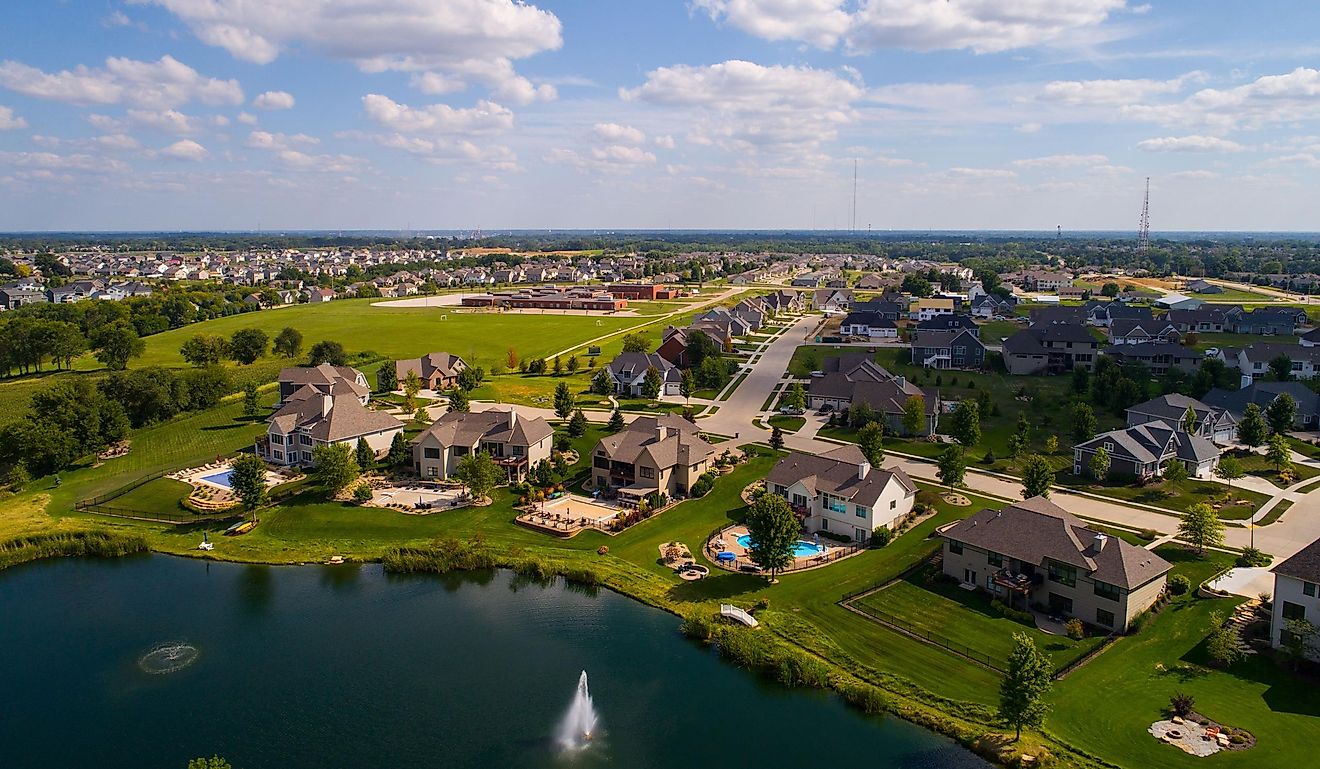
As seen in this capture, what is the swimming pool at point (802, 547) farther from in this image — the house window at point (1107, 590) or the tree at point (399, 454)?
the tree at point (399, 454)

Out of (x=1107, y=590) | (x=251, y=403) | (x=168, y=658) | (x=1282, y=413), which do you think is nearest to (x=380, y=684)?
(x=168, y=658)

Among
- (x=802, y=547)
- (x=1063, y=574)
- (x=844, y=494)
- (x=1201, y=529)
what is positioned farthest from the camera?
(x=844, y=494)

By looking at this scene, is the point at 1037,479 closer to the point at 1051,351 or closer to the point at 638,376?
the point at 638,376

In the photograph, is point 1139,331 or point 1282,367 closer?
point 1282,367

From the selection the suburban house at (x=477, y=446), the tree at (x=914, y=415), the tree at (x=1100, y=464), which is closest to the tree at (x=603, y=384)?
the suburban house at (x=477, y=446)

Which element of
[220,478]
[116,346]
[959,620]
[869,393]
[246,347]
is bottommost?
[959,620]

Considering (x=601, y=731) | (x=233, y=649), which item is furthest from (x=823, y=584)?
(x=233, y=649)

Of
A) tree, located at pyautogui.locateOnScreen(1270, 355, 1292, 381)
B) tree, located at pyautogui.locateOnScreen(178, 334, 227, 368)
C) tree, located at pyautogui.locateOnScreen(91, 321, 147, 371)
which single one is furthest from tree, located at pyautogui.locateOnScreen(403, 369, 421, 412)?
tree, located at pyautogui.locateOnScreen(1270, 355, 1292, 381)
